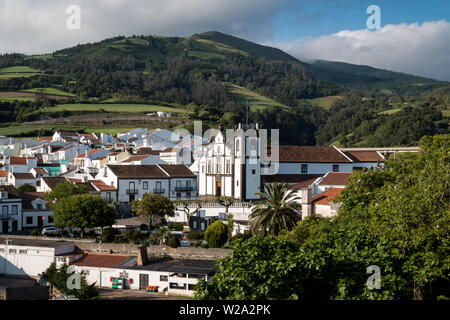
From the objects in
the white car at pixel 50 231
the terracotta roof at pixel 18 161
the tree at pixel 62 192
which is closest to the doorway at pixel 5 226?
the tree at pixel 62 192

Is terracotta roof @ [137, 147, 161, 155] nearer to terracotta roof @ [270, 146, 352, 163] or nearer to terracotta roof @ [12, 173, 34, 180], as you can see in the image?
terracotta roof @ [12, 173, 34, 180]

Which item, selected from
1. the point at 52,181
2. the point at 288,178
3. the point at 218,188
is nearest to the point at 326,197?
the point at 288,178

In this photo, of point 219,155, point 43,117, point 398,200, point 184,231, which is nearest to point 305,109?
point 43,117

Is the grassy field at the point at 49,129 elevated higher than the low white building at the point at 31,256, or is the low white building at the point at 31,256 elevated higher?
the grassy field at the point at 49,129

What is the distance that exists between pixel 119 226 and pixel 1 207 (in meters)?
10.4

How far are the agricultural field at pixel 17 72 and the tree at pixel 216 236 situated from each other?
14455 centimetres

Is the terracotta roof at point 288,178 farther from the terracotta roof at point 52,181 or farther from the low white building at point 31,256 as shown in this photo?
the low white building at point 31,256

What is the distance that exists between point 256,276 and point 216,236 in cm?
2131

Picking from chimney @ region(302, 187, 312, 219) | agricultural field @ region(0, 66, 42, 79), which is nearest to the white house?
chimney @ region(302, 187, 312, 219)

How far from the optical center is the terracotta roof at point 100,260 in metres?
35.8

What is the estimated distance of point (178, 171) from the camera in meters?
63.0

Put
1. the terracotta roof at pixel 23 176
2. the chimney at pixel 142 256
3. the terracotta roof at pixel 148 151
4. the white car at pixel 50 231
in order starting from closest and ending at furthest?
the chimney at pixel 142 256 → the white car at pixel 50 231 → the terracotta roof at pixel 23 176 → the terracotta roof at pixel 148 151

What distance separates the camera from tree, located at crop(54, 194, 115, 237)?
4341 centimetres
